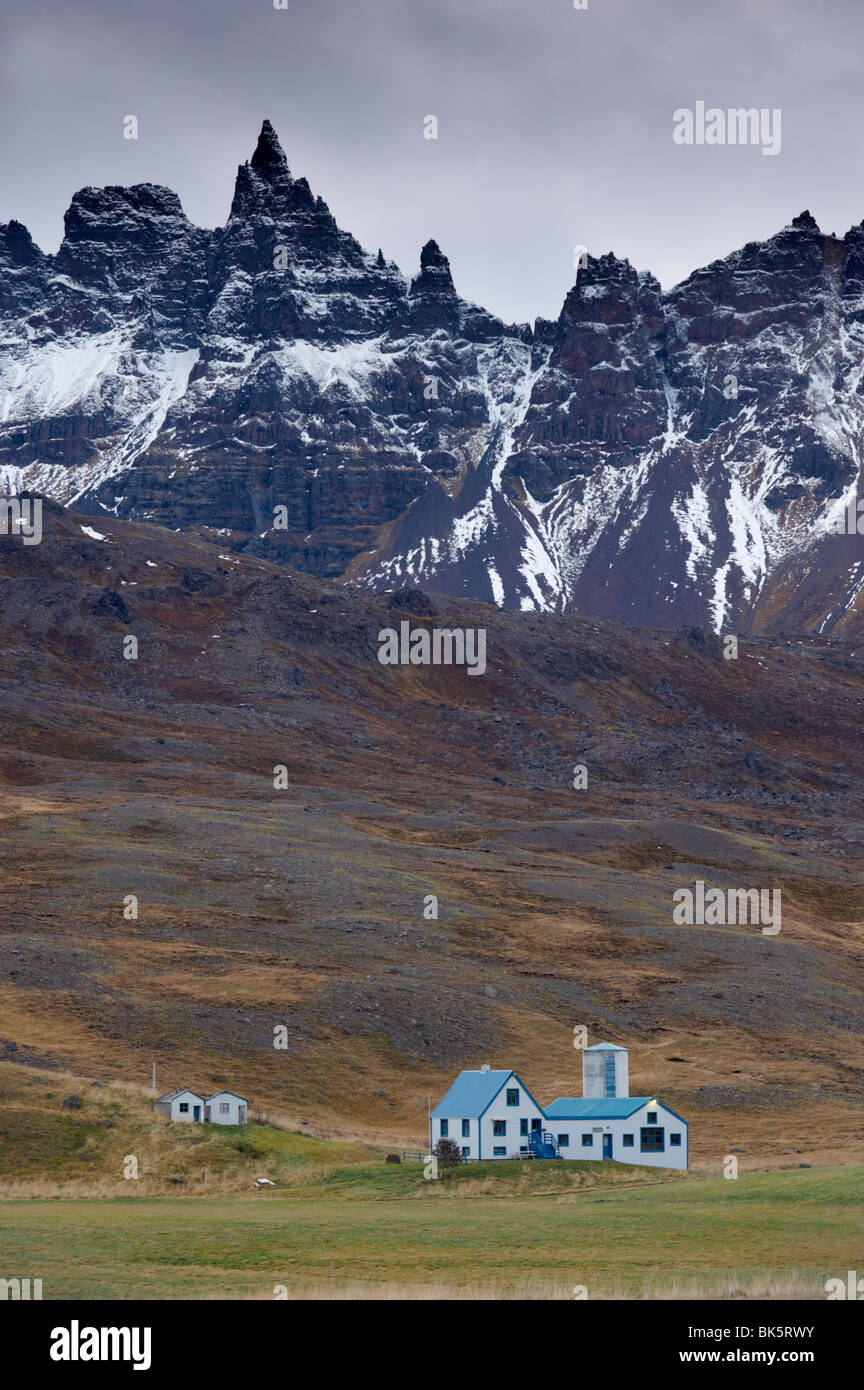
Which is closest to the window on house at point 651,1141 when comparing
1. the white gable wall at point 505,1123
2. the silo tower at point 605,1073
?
the silo tower at point 605,1073

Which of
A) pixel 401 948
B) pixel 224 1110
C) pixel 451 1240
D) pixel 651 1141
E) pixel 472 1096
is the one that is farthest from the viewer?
pixel 401 948

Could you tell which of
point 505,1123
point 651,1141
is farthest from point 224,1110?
point 651,1141

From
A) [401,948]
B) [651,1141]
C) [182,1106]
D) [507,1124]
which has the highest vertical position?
[401,948]

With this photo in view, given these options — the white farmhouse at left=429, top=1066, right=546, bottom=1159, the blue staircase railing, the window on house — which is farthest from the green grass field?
the window on house

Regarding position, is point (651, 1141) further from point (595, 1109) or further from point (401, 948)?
Result: point (401, 948)

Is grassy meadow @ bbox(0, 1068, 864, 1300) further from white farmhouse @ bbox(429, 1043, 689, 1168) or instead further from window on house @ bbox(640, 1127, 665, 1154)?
window on house @ bbox(640, 1127, 665, 1154)

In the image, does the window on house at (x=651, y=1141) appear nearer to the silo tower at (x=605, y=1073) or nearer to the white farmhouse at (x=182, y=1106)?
the silo tower at (x=605, y=1073)

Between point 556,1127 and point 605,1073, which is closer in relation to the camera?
point 556,1127
